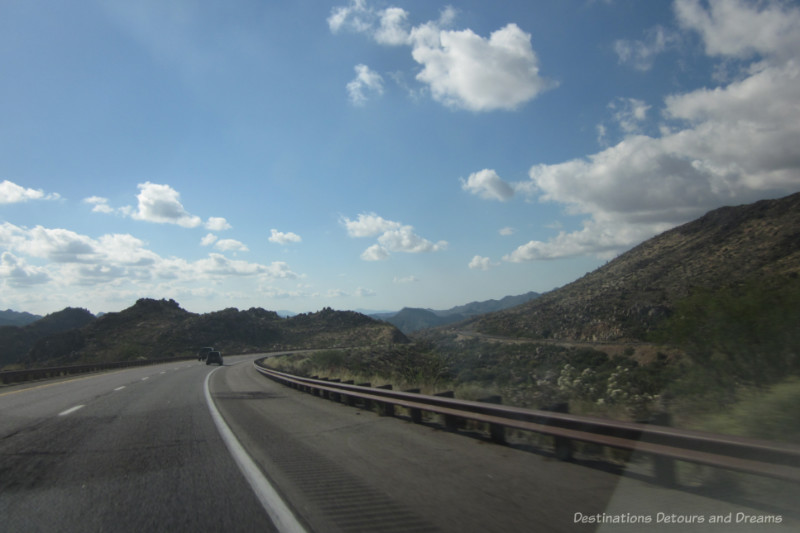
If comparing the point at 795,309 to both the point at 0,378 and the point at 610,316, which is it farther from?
the point at 0,378

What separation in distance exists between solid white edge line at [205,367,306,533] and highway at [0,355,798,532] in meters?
0.02

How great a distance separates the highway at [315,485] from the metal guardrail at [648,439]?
33 cm

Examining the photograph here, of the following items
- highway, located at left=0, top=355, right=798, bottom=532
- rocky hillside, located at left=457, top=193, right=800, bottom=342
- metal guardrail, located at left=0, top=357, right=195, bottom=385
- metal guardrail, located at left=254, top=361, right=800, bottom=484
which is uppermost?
rocky hillside, located at left=457, top=193, right=800, bottom=342

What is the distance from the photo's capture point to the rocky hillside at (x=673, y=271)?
72.7 ft

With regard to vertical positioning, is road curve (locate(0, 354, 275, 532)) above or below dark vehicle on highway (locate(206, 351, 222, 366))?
below

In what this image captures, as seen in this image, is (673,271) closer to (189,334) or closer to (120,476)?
(120,476)

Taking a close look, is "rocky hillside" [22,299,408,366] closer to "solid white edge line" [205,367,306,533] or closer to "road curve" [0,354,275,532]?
"road curve" [0,354,275,532]

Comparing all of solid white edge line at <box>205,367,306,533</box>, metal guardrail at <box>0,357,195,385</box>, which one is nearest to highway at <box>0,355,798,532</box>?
solid white edge line at <box>205,367,306,533</box>

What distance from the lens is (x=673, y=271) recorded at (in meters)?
28.7

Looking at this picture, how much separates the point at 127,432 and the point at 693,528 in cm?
963

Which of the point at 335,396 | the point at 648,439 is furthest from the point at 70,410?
the point at 648,439

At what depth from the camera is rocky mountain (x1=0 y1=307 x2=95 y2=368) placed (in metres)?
101

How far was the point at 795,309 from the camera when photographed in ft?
27.1

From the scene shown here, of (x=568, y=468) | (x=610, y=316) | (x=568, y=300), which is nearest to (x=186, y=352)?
(x=568, y=300)
